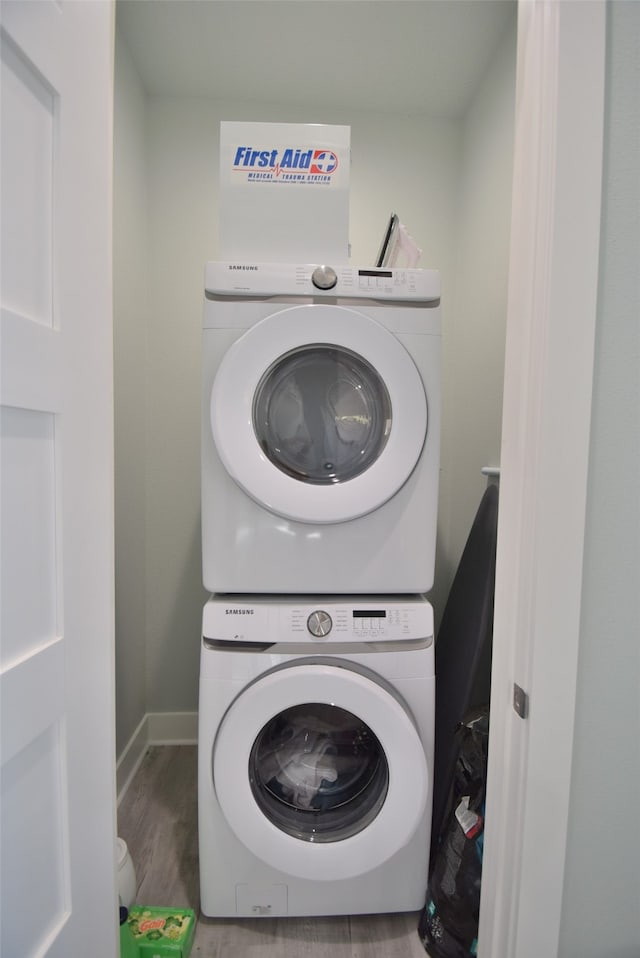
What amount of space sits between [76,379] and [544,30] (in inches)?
29.5

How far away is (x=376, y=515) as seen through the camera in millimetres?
1369

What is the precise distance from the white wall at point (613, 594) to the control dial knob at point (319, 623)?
2.10 feet

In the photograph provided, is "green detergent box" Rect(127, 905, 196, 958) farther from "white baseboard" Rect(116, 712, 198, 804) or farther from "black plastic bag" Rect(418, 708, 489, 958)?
"white baseboard" Rect(116, 712, 198, 804)

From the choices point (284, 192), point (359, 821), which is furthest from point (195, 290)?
point (359, 821)

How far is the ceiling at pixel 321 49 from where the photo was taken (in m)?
1.65

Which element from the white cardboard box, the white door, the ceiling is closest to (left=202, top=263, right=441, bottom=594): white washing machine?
the white cardboard box

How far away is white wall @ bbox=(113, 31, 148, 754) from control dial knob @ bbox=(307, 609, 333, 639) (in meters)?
0.82

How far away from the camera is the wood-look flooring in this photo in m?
1.31

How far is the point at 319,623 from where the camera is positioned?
51.3 inches

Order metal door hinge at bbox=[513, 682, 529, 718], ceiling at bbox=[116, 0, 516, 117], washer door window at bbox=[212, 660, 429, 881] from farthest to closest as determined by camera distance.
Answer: ceiling at bbox=[116, 0, 516, 117]
washer door window at bbox=[212, 660, 429, 881]
metal door hinge at bbox=[513, 682, 529, 718]

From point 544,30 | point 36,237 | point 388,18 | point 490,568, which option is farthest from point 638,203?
point 388,18

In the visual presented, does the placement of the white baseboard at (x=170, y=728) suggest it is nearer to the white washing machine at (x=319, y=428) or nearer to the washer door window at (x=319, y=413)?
the white washing machine at (x=319, y=428)

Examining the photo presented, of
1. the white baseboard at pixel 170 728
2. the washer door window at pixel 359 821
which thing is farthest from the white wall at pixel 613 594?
the white baseboard at pixel 170 728

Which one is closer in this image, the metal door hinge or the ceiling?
the metal door hinge
